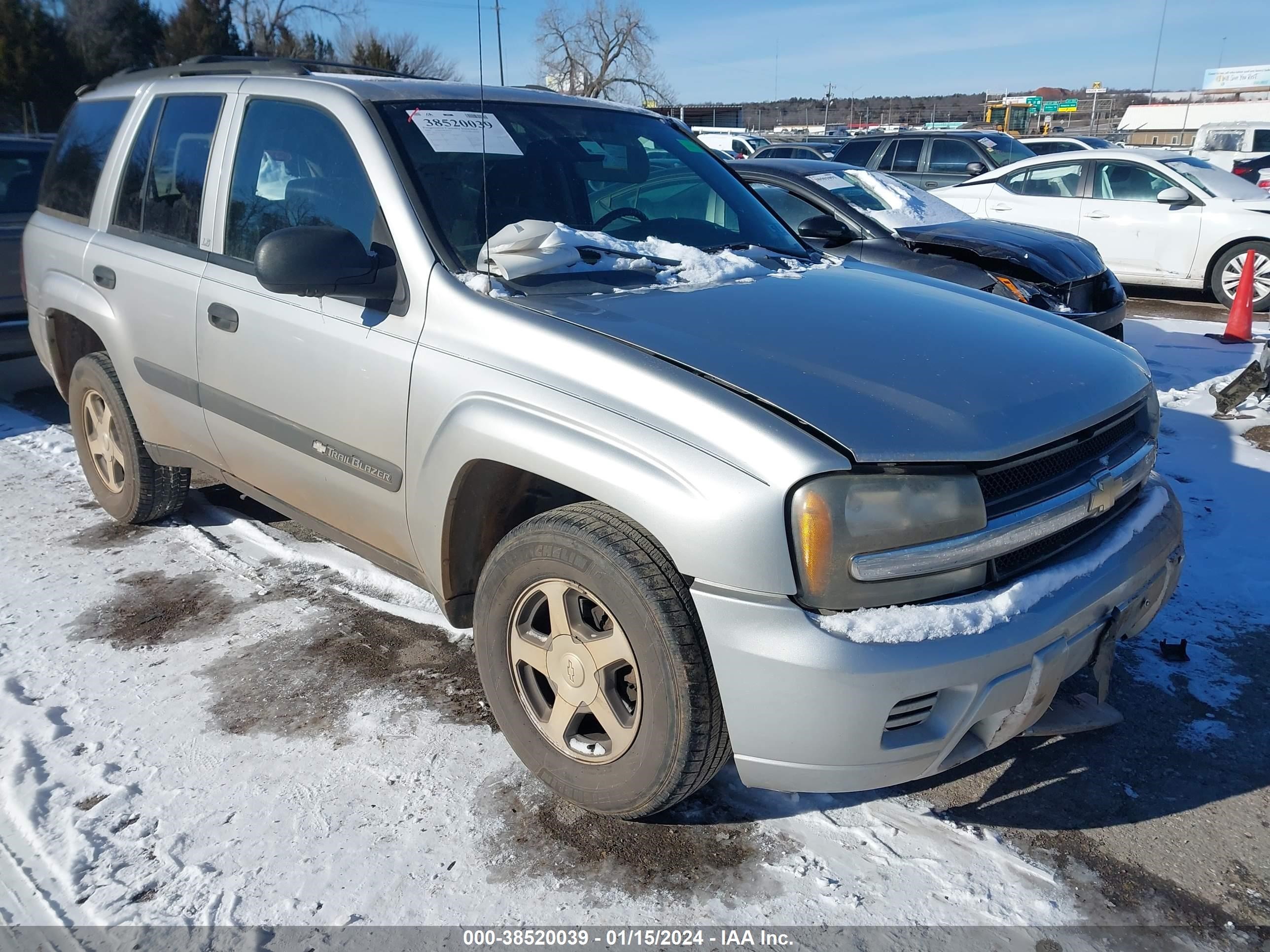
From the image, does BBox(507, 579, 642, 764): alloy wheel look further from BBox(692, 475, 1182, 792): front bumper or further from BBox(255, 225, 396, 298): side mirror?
BBox(255, 225, 396, 298): side mirror

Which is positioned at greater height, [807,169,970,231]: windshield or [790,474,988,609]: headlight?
[807,169,970,231]: windshield

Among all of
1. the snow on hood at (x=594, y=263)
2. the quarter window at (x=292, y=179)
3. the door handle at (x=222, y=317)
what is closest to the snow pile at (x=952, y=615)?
the snow on hood at (x=594, y=263)

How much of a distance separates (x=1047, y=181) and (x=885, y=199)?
4.71 meters

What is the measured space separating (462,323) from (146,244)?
1.94m

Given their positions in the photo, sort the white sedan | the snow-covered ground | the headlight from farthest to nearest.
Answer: the white sedan, the snow-covered ground, the headlight

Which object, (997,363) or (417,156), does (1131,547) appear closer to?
(997,363)

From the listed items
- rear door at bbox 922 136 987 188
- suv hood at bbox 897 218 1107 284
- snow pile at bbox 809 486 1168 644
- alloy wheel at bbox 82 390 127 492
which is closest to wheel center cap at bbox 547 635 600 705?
snow pile at bbox 809 486 1168 644

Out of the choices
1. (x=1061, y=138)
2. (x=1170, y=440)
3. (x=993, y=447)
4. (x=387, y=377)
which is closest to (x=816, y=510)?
(x=993, y=447)

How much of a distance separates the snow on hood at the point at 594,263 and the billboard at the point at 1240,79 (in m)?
52.5

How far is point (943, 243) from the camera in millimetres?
6266

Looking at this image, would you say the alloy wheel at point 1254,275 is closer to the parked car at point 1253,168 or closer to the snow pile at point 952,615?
the parked car at point 1253,168

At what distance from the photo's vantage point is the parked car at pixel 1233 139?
18.2 meters

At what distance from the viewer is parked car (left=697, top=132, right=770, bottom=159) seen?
89.7 ft

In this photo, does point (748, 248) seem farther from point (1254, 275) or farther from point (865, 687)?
point (1254, 275)
